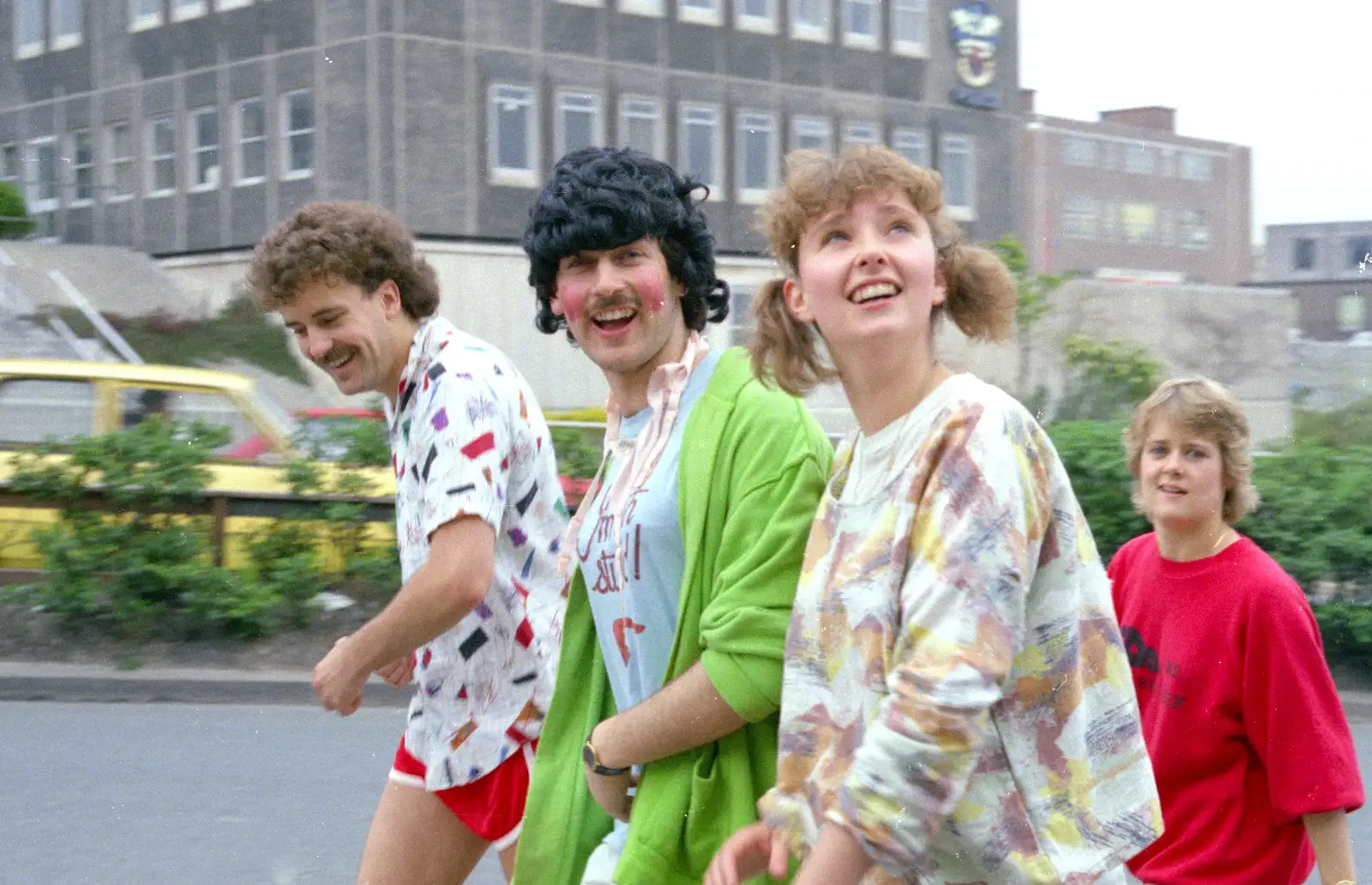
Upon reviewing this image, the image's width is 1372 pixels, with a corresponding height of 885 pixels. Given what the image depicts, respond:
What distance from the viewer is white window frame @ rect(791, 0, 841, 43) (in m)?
42.9

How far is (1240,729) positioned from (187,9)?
125 feet

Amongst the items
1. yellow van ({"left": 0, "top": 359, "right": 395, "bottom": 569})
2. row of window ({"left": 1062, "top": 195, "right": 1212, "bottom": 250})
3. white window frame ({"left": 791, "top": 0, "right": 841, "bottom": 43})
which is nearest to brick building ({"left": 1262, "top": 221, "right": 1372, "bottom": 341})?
row of window ({"left": 1062, "top": 195, "right": 1212, "bottom": 250})

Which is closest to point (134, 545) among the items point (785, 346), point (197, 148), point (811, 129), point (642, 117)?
point (785, 346)

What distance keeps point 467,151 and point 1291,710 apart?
3356cm

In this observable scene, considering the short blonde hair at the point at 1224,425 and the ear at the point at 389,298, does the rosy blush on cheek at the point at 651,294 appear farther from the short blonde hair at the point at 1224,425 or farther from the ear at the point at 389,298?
the short blonde hair at the point at 1224,425

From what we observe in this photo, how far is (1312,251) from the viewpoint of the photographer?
298ft

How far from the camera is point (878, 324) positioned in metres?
2.29

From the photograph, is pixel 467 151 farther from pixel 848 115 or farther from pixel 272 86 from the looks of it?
pixel 848 115

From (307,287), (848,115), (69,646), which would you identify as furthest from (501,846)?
(848,115)

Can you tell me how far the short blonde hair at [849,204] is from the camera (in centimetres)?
237

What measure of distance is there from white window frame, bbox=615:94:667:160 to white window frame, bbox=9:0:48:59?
13257 millimetres

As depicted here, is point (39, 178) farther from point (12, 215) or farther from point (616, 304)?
point (616, 304)

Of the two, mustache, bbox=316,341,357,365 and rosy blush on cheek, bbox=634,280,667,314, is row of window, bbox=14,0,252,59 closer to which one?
mustache, bbox=316,341,357,365

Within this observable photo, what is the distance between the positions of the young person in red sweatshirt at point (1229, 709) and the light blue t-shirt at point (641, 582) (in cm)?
121
